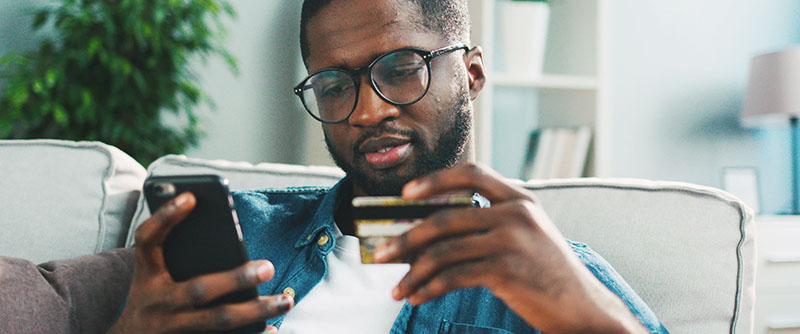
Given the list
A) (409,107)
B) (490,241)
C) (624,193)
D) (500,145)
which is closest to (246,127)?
(500,145)

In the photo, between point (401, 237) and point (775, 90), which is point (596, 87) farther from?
point (401, 237)

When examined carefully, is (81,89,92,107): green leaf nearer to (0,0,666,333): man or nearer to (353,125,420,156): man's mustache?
(0,0,666,333): man

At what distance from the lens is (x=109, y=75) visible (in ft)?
6.43

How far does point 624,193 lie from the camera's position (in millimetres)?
1046

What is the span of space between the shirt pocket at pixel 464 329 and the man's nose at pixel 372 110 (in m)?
0.32

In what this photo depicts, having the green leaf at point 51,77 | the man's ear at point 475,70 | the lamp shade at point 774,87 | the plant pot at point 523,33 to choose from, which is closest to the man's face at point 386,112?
the man's ear at point 475,70

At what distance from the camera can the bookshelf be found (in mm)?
1976

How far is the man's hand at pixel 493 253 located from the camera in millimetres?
526

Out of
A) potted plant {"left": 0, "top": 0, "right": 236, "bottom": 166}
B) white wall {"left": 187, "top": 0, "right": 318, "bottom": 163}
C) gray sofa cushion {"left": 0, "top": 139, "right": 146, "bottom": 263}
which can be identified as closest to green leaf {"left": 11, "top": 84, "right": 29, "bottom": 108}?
potted plant {"left": 0, "top": 0, "right": 236, "bottom": 166}

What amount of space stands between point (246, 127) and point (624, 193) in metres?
1.63

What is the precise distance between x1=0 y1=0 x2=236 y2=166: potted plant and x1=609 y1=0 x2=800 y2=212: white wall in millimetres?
1502

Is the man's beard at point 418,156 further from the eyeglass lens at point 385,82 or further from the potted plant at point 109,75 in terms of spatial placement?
the potted plant at point 109,75

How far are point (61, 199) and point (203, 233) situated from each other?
690 mm

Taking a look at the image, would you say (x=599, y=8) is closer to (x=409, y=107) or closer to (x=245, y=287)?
(x=409, y=107)
